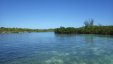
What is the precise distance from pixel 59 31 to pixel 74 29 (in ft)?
33.4

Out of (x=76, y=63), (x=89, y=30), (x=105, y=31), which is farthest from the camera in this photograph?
(x=89, y=30)

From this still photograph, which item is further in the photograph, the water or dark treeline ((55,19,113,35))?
dark treeline ((55,19,113,35))

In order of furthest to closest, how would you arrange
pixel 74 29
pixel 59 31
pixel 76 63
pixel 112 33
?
pixel 59 31 < pixel 74 29 < pixel 112 33 < pixel 76 63

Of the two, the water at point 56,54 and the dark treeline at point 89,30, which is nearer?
the water at point 56,54

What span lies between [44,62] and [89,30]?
6630cm

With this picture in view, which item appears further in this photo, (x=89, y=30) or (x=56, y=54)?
(x=89, y=30)

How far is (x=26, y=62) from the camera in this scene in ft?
44.8

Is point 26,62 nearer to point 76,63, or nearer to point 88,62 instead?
point 76,63

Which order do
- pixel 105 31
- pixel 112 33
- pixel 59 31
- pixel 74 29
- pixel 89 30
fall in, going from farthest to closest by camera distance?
pixel 59 31 → pixel 74 29 → pixel 89 30 → pixel 105 31 → pixel 112 33

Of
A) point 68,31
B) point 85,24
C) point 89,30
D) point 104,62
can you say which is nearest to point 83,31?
point 89,30

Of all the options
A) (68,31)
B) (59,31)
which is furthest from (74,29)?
(59,31)

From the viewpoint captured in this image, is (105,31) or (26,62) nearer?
(26,62)

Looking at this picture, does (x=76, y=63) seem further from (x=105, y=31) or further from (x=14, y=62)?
(x=105, y=31)

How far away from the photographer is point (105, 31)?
2596 inches
